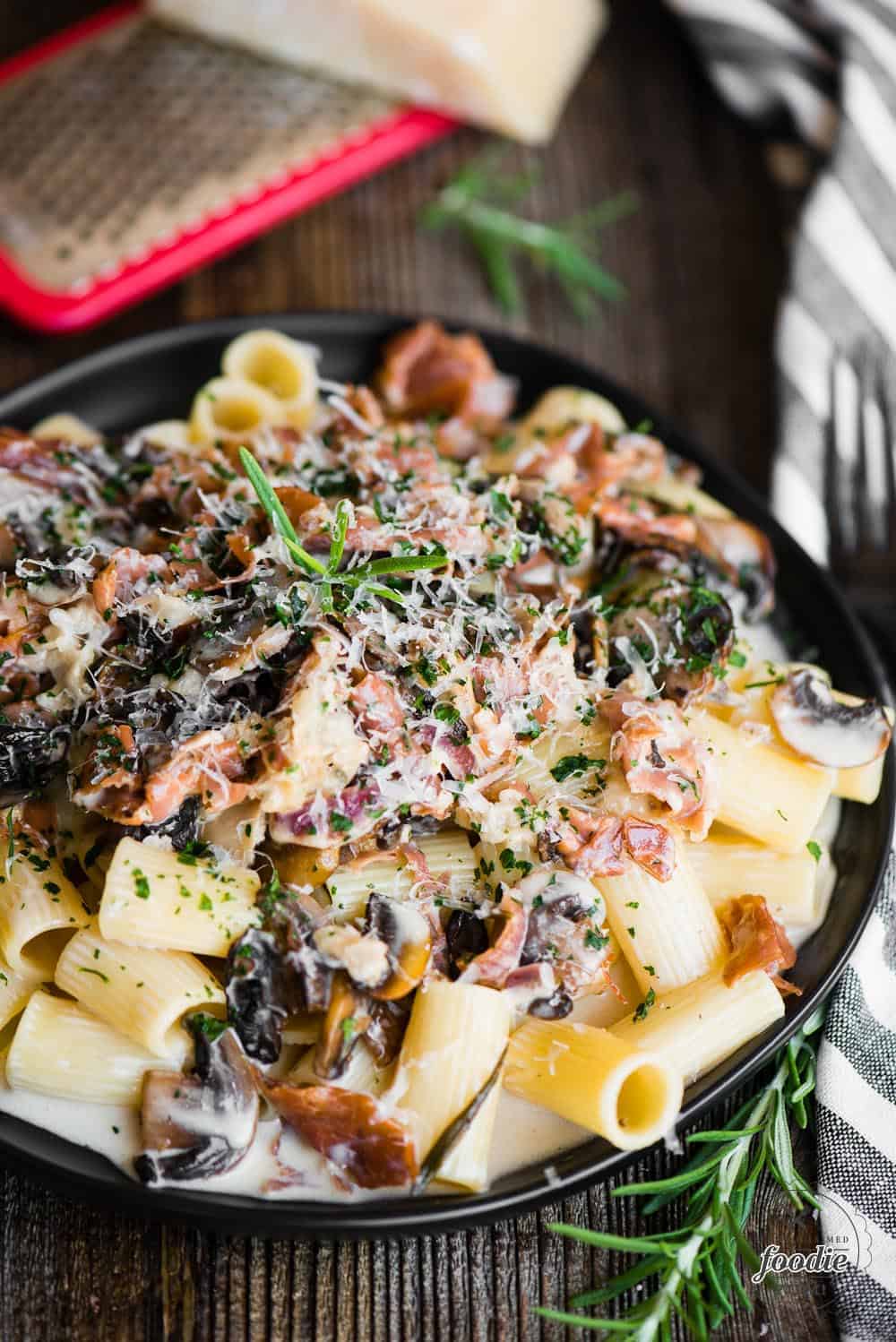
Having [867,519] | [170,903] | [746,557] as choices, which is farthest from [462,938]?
[867,519]

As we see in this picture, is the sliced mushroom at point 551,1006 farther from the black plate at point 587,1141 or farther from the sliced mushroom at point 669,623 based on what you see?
the sliced mushroom at point 669,623

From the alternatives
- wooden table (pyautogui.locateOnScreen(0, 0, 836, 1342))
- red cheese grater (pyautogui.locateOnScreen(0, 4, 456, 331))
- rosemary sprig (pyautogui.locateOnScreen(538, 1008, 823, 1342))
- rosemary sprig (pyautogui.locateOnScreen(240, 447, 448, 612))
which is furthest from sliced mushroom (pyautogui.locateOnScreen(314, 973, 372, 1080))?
red cheese grater (pyautogui.locateOnScreen(0, 4, 456, 331))

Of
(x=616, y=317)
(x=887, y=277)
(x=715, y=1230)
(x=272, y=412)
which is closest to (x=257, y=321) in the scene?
(x=272, y=412)

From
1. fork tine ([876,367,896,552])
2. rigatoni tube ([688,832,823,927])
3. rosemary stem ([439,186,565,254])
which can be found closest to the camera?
rigatoni tube ([688,832,823,927])

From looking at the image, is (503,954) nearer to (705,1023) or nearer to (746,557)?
(705,1023)

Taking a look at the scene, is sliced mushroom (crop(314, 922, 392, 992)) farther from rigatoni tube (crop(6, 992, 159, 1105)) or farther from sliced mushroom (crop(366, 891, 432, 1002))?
rigatoni tube (crop(6, 992, 159, 1105))

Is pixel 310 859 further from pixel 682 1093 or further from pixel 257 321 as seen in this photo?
pixel 257 321
